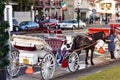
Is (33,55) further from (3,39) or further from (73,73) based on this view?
(3,39)

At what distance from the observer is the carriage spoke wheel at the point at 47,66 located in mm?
13445

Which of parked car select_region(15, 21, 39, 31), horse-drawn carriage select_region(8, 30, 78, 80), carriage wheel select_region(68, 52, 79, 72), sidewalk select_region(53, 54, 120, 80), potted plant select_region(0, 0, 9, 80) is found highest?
potted plant select_region(0, 0, 9, 80)

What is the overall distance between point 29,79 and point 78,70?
103 inches

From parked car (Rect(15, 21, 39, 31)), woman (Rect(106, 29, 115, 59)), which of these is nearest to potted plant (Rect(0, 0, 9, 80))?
woman (Rect(106, 29, 115, 59))

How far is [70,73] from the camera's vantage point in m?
15.2

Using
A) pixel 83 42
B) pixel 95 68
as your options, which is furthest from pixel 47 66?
pixel 95 68

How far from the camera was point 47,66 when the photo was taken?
13.6 m

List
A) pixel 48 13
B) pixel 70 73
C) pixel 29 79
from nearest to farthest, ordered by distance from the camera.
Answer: pixel 29 79 → pixel 70 73 → pixel 48 13

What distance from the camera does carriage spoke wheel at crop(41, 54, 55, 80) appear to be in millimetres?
13445

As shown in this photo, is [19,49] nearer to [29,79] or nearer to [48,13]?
[29,79]

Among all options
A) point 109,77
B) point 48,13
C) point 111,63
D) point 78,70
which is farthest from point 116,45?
point 48,13

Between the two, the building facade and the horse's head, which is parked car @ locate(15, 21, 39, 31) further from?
the horse's head

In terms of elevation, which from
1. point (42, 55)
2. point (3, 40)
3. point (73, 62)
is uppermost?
point (3, 40)

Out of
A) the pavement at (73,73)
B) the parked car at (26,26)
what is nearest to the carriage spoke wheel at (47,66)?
the pavement at (73,73)
